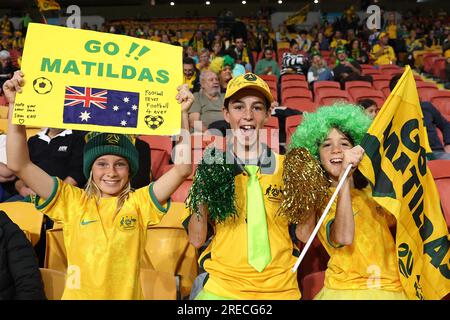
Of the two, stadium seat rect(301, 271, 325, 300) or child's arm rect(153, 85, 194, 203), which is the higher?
child's arm rect(153, 85, 194, 203)

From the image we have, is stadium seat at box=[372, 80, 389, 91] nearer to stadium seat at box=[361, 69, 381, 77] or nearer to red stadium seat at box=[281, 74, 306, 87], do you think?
stadium seat at box=[361, 69, 381, 77]

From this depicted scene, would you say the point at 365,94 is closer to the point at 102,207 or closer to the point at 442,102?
the point at 442,102

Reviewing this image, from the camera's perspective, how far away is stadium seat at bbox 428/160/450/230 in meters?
2.96

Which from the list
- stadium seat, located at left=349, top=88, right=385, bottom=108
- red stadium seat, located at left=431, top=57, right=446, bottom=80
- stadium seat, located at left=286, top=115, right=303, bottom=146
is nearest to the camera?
stadium seat, located at left=286, top=115, right=303, bottom=146

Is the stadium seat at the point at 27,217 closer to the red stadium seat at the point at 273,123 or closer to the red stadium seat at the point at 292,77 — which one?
the red stadium seat at the point at 273,123

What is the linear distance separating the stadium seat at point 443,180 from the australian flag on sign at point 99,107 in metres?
1.93

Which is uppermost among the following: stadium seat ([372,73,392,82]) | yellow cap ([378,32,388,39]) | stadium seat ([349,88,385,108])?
yellow cap ([378,32,388,39])

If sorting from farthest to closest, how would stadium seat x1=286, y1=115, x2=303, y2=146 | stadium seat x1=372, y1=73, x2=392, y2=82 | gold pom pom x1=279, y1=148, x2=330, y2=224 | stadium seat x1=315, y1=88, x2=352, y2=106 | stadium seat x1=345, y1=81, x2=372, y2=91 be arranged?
1. stadium seat x1=372, y1=73, x2=392, y2=82
2. stadium seat x1=345, y1=81, x2=372, y2=91
3. stadium seat x1=315, y1=88, x2=352, y2=106
4. stadium seat x1=286, y1=115, x2=303, y2=146
5. gold pom pom x1=279, y1=148, x2=330, y2=224

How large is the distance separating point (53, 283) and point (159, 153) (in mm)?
1913

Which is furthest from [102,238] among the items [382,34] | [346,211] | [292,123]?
[382,34]

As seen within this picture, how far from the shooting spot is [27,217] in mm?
2779

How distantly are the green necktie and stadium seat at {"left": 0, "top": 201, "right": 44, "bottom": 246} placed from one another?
1275mm

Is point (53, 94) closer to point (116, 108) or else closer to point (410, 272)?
point (116, 108)

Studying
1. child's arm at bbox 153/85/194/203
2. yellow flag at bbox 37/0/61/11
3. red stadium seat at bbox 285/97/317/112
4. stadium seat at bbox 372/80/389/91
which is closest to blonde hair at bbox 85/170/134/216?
child's arm at bbox 153/85/194/203
